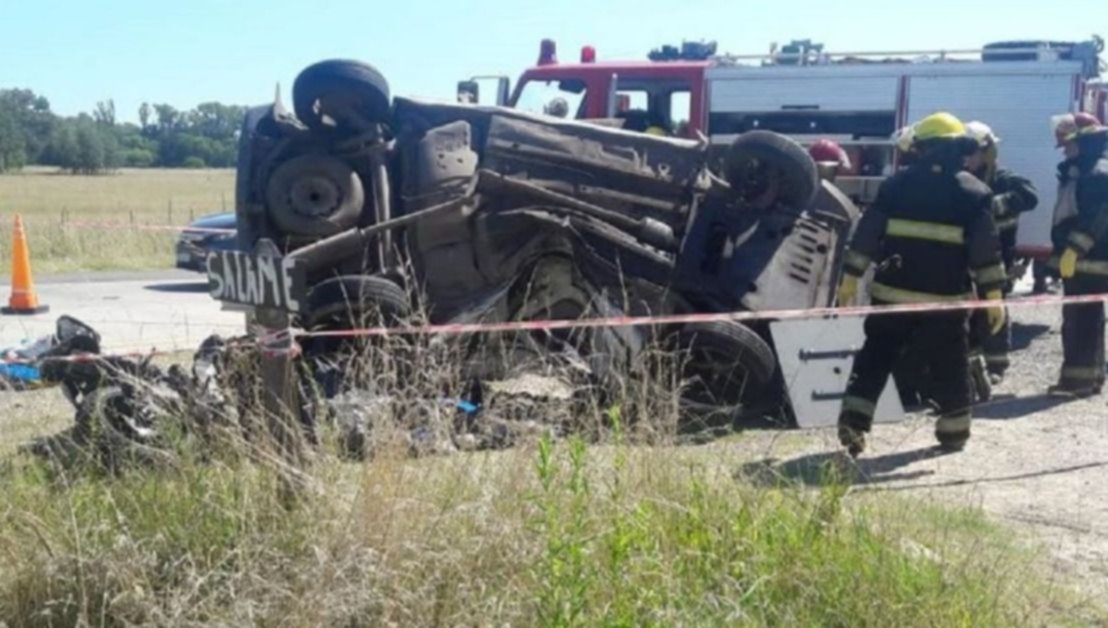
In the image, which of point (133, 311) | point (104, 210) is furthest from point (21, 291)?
point (104, 210)

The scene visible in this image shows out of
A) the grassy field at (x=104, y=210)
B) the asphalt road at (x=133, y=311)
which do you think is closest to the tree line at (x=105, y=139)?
the grassy field at (x=104, y=210)

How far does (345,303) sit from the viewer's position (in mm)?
6773

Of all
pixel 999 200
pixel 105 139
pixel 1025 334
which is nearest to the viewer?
pixel 999 200

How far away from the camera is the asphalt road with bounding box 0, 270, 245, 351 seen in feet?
33.4

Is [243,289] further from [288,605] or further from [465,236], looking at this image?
[465,236]

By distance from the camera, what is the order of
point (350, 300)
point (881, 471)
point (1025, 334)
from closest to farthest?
point (881, 471) < point (350, 300) < point (1025, 334)

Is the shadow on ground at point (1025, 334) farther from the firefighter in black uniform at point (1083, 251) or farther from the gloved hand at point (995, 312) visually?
the gloved hand at point (995, 312)

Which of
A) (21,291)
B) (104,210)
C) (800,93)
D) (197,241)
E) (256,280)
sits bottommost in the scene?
(104,210)

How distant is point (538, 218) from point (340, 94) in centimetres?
129

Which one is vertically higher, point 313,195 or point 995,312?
point 313,195

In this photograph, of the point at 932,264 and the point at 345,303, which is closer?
the point at 932,264

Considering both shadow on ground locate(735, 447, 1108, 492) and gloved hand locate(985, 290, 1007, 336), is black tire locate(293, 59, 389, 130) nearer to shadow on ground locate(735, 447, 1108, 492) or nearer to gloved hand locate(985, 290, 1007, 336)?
shadow on ground locate(735, 447, 1108, 492)

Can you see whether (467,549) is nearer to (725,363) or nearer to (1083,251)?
(725,363)

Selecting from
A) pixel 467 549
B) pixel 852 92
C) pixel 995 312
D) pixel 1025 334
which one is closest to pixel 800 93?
pixel 852 92
